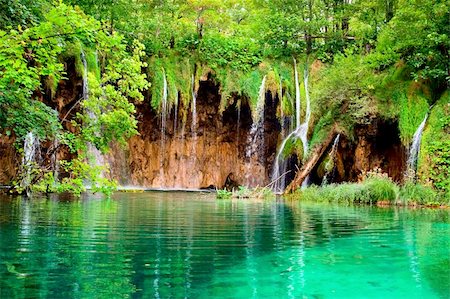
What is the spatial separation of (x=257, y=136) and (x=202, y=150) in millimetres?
3965

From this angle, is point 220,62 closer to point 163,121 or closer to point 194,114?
point 194,114

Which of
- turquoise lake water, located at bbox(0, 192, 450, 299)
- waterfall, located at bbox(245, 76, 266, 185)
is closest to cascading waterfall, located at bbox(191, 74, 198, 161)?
waterfall, located at bbox(245, 76, 266, 185)

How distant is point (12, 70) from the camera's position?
752cm

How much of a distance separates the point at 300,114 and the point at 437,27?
30.1 feet

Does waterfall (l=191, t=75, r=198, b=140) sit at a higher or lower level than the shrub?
Result: higher

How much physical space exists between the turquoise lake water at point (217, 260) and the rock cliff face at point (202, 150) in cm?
2083

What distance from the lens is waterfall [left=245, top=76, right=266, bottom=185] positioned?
2888 cm

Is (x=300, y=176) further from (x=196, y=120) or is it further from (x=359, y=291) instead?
(x=359, y=291)

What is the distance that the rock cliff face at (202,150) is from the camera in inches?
1199

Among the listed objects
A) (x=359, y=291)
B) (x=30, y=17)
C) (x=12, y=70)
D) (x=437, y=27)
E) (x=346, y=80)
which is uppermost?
(x=437, y=27)

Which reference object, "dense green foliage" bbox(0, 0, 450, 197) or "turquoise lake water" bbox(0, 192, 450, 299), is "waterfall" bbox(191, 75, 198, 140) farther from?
"turquoise lake water" bbox(0, 192, 450, 299)

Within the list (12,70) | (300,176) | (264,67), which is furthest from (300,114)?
(12,70)

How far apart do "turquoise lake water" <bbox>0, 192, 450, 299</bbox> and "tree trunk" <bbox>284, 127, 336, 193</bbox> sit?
12355mm

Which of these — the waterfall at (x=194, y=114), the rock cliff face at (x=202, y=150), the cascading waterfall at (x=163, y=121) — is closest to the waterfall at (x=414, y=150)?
the rock cliff face at (x=202, y=150)
